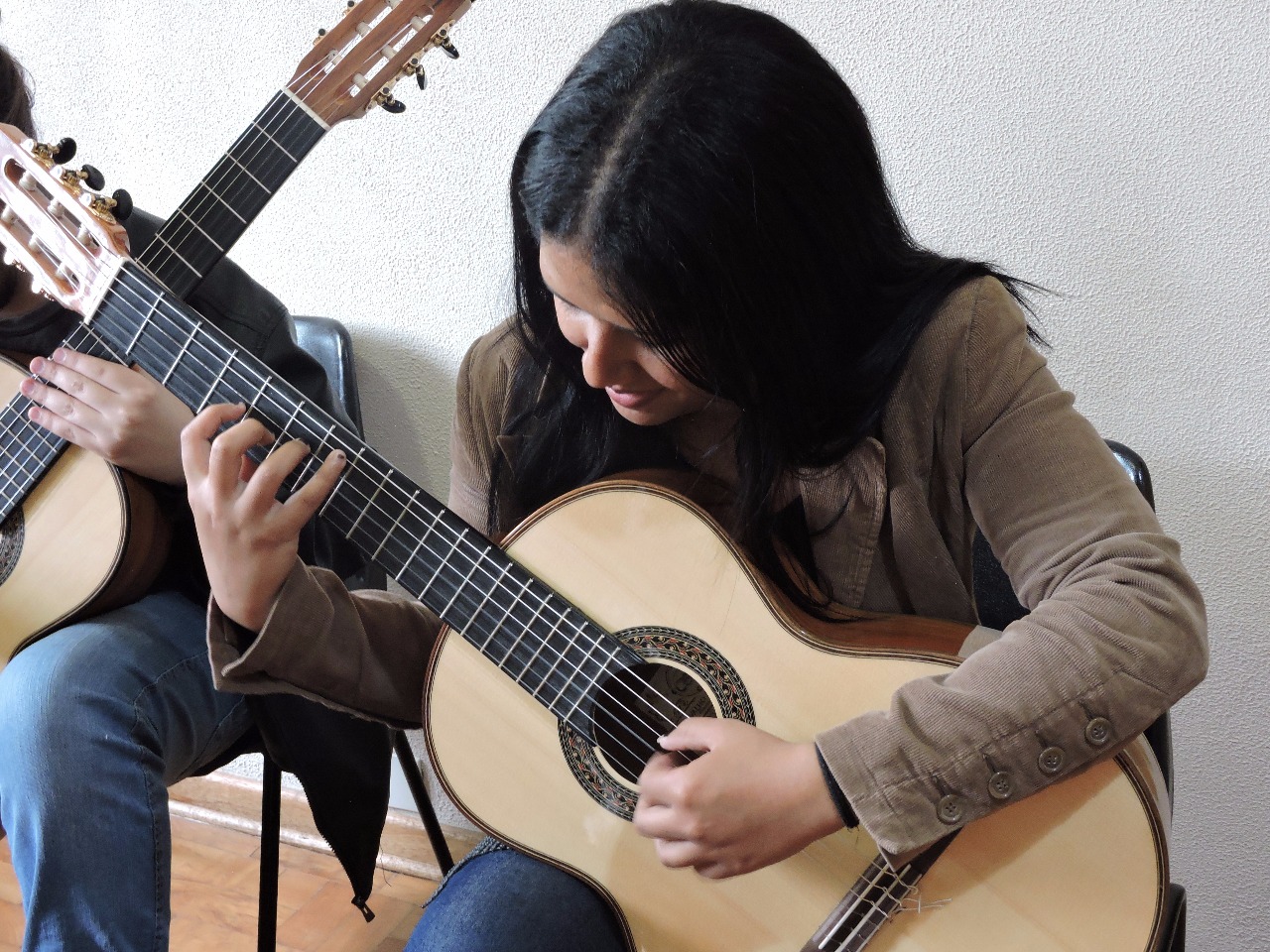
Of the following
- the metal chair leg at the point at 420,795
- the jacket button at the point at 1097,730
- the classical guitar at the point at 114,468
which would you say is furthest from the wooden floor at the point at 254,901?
the jacket button at the point at 1097,730

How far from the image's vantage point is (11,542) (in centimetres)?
105

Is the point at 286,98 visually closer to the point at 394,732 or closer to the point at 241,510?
the point at 241,510

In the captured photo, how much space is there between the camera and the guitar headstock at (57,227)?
0.94 meters

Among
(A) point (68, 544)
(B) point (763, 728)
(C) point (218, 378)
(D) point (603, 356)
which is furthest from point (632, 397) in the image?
(A) point (68, 544)

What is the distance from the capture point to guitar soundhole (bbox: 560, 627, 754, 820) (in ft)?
2.63

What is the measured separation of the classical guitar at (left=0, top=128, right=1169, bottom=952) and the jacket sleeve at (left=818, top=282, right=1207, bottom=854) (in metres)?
0.05

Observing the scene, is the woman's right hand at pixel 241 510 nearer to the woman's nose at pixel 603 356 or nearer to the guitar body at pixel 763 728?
the guitar body at pixel 763 728

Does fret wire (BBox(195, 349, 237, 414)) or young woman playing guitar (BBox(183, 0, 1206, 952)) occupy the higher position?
A: young woman playing guitar (BBox(183, 0, 1206, 952))

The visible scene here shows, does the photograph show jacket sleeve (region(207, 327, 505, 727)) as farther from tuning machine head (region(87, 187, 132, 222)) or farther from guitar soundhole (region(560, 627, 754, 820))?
tuning machine head (region(87, 187, 132, 222))

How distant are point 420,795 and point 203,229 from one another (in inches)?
32.1

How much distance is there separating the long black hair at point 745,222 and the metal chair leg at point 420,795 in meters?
0.72

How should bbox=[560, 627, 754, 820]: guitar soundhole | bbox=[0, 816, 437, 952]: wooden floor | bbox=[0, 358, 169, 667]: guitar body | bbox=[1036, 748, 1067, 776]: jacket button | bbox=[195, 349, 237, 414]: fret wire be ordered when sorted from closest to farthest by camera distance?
bbox=[1036, 748, 1067, 776]: jacket button < bbox=[560, 627, 754, 820]: guitar soundhole < bbox=[195, 349, 237, 414]: fret wire < bbox=[0, 358, 169, 667]: guitar body < bbox=[0, 816, 437, 952]: wooden floor

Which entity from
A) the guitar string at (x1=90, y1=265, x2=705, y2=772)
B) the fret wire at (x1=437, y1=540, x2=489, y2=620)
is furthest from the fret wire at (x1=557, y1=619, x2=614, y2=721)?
the fret wire at (x1=437, y1=540, x2=489, y2=620)

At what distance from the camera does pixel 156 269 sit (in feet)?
3.52
